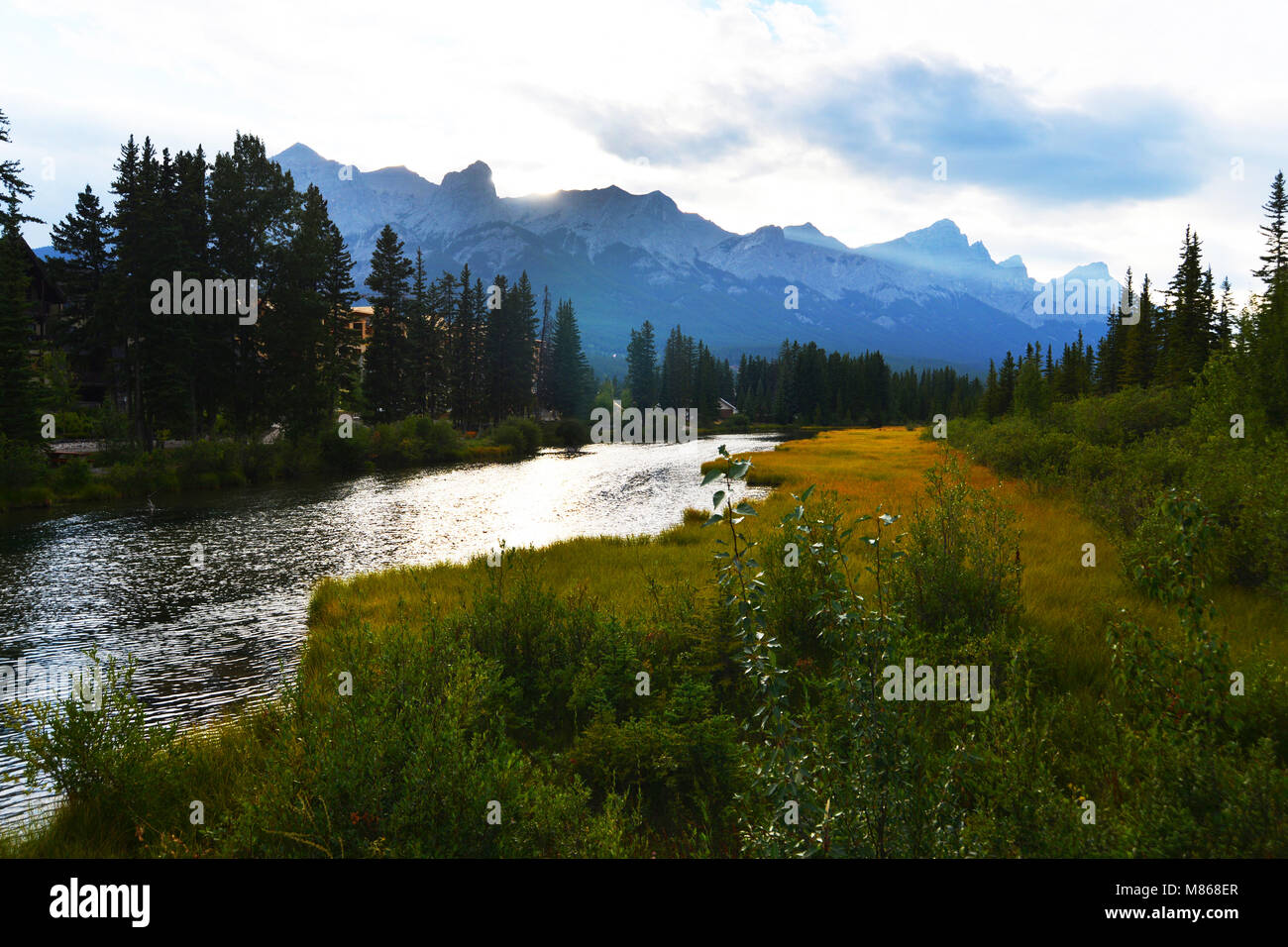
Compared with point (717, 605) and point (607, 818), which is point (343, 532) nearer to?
point (717, 605)

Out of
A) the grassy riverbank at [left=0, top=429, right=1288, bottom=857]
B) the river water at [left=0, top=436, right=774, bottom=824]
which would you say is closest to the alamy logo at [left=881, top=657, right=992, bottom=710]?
the grassy riverbank at [left=0, top=429, right=1288, bottom=857]

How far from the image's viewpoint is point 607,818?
4.40m

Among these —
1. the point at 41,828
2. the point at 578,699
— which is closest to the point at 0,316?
the point at 41,828

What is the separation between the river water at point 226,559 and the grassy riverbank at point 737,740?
2.26m

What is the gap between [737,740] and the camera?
7.27 m

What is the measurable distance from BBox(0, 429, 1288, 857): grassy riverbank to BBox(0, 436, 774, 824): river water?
7.41ft

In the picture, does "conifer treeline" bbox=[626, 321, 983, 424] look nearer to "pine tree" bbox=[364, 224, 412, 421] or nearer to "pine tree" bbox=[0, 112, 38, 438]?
"pine tree" bbox=[364, 224, 412, 421]

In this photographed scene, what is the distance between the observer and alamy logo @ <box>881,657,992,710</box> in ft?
22.1
